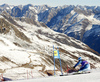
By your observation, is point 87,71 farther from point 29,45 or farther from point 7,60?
point 29,45

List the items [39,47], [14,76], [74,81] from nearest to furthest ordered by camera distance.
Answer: [74,81] → [14,76] → [39,47]

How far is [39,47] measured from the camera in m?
128

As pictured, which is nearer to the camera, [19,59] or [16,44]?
[19,59]

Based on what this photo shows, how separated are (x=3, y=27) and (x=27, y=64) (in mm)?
72602

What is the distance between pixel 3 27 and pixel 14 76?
375 feet

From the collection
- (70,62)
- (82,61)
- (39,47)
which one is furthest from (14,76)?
(39,47)

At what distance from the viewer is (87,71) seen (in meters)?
23.8

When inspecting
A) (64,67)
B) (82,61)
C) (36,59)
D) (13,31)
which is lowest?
(64,67)

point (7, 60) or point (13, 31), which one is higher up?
point (13, 31)

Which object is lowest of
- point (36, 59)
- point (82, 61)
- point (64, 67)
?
point (64, 67)

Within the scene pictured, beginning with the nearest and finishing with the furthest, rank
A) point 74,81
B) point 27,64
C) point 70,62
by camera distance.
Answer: point 74,81 < point 27,64 < point 70,62

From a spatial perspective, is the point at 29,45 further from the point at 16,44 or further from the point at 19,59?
the point at 19,59

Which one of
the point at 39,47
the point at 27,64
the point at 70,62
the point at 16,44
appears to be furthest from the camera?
the point at 39,47

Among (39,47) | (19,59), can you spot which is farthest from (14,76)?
(39,47)
